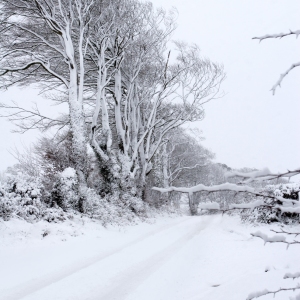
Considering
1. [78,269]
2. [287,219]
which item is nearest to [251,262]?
[78,269]

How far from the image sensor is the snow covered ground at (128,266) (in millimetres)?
3686

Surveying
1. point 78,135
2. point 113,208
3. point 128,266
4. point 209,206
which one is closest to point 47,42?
point 78,135

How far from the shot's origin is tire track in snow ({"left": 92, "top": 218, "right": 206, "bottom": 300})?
381cm

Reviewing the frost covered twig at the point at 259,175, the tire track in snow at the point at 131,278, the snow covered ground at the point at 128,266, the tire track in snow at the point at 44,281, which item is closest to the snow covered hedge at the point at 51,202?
the snow covered ground at the point at 128,266

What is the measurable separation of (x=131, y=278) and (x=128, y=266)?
690 millimetres

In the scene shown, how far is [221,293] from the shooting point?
3213mm

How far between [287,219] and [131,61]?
11.1m

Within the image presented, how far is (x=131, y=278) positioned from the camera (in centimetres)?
453

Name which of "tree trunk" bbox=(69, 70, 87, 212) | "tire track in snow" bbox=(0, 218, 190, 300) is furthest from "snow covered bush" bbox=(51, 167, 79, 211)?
"tire track in snow" bbox=(0, 218, 190, 300)

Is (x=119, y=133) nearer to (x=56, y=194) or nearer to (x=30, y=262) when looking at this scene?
(x=56, y=194)

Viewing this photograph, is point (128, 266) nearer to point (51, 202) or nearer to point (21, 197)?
point (21, 197)

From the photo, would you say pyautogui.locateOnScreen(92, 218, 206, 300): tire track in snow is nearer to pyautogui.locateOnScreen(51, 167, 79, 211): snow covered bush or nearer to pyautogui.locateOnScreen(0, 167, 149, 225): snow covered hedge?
pyautogui.locateOnScreen(0, 167, 149, 225): snow covered hedge

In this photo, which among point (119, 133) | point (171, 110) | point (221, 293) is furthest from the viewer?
point (171, 110)

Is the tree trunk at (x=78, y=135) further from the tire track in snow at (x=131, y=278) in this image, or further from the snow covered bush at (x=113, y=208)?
the tire track in snow at (x=131, y=278)
